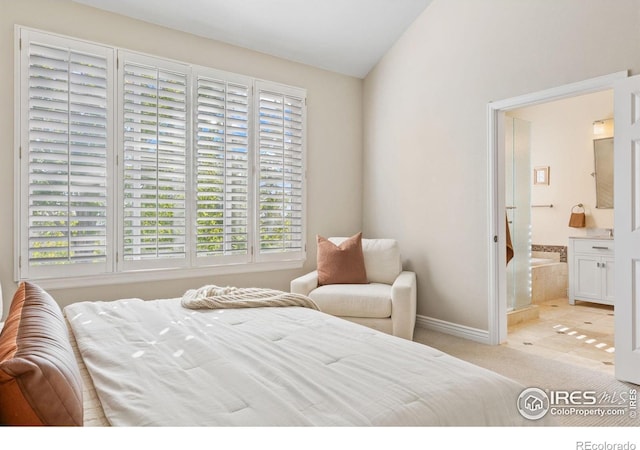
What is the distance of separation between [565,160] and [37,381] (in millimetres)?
6423

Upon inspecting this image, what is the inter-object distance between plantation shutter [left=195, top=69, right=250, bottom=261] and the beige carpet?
1.95 m

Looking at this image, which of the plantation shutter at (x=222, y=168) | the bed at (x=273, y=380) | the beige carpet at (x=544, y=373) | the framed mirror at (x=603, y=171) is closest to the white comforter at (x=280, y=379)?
the bed at (x=273, y=380)

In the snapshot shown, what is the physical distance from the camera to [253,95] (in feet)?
13.0

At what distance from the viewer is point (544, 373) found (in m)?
2.84

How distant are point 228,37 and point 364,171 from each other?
2.02 meters

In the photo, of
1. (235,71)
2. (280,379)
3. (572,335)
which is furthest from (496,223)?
(280,379)

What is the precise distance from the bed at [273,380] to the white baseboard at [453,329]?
7.23 ft

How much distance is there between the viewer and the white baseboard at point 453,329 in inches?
142

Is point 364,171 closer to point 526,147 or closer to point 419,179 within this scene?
point 419,179

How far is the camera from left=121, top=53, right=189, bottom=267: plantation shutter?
3291 mm

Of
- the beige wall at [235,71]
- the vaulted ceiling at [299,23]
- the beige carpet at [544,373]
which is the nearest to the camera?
the beige carpet at [544,373]

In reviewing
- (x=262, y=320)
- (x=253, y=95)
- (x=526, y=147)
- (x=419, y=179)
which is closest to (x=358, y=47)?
(x=253, y=95)

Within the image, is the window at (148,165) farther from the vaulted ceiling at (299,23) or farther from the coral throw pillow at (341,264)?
the coral throw pillow at (341,264)

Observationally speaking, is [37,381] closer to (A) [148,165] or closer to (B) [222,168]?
(A) [148,165]
